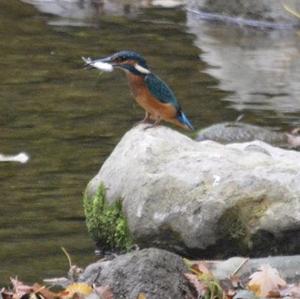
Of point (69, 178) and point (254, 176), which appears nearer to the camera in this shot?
point (254, 176)

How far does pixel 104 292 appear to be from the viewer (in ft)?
17.6

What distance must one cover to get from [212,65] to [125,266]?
7.22 meters

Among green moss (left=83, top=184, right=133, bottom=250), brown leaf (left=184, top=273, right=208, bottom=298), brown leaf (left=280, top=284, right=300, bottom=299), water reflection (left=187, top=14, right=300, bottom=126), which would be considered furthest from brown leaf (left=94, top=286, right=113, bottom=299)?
water reflection (left=187, top=14, right=300, bottom=126)

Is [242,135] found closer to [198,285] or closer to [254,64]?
[254,64]

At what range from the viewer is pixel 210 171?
6.62m

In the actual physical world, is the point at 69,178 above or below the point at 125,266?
below

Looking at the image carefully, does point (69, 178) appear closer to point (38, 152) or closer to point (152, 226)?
point (38, 152)

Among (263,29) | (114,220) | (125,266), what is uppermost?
(125,266)

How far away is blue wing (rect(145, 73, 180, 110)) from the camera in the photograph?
24.0 feet

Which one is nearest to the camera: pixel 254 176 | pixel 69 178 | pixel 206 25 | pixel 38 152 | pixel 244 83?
pixel 254 176

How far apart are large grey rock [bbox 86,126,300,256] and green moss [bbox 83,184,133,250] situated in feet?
0.19

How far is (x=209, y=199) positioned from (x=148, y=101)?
1.10 metres

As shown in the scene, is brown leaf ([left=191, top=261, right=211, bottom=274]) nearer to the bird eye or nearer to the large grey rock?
the large grey rock

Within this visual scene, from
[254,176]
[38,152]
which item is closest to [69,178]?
[38,152]
